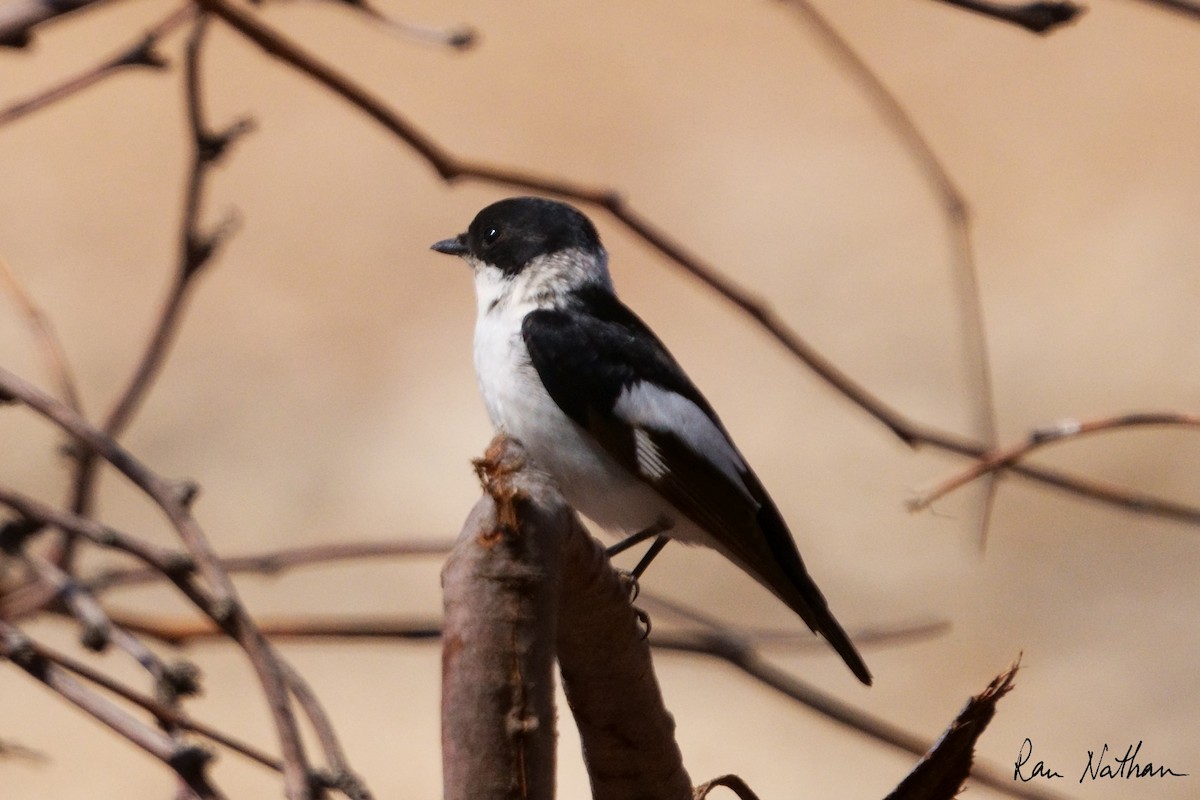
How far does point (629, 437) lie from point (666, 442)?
0.06 meters

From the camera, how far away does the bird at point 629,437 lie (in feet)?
7.31

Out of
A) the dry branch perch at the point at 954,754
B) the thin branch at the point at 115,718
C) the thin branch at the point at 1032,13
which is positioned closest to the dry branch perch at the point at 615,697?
the dry branch perch at the point at 954,754

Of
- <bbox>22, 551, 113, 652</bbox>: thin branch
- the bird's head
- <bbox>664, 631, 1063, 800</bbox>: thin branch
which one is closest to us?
<bbox>22, 551, 113, 652</bbox>: thin branch

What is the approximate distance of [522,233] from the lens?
2725 mm

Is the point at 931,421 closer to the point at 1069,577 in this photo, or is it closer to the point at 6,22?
the point at 1069,577

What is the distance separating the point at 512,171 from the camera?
1474mm

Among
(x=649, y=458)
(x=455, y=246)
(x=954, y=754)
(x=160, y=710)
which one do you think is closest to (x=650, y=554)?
(x=649, y=458)

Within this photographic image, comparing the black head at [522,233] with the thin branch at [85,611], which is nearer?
the thin branch at [85,611]

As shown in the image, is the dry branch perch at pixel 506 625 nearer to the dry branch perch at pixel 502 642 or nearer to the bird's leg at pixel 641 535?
the dry branch perch at pixel 502 642

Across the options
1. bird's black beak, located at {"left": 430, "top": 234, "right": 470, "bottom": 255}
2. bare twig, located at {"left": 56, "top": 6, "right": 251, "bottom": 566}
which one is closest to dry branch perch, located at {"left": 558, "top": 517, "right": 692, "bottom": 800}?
bare twig, located at {"left": 56, "top": 6, "right": 251, "bottom": 566}

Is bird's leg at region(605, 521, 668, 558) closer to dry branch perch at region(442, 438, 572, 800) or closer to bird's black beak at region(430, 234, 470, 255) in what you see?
bird's black beak at region(430, 234, 470, 255)

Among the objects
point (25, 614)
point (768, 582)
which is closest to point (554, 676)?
point (25, 614)

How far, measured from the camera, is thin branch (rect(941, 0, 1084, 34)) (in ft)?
3.90

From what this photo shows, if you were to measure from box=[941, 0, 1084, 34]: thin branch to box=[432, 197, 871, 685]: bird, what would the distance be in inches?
44.1
